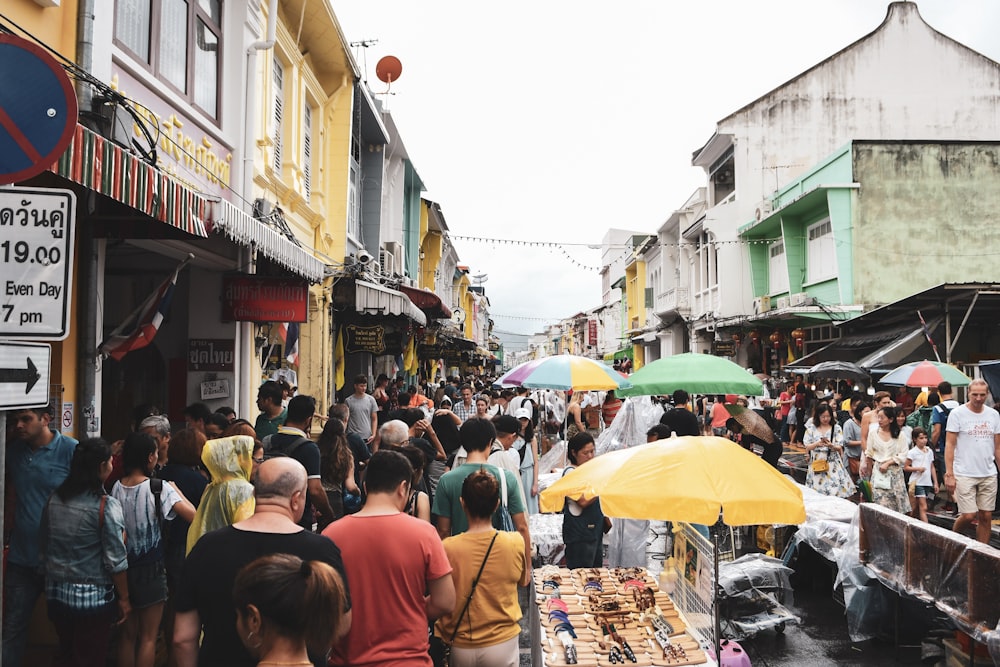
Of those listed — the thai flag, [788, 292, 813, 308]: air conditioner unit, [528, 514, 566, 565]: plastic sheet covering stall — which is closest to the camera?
[528, 514, 566, 565]: plastic sheet covering stall

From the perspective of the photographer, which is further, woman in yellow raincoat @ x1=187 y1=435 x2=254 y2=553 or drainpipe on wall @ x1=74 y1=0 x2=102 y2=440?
drainpipe on wall @ x1=74 y1=0 x2=102 y2=440

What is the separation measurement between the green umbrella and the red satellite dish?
40.0 feet

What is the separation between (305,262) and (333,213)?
18.6ft

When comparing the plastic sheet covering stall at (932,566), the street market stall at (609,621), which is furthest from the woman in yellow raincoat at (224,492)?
the plastic sheet covering stall at (932,566)

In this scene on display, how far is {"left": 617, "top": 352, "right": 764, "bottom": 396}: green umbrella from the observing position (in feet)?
30.9

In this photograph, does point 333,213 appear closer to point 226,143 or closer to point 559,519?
point 226,143

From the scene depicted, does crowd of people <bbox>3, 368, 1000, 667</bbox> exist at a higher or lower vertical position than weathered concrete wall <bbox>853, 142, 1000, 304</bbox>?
lower

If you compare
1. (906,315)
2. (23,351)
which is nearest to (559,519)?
(23,351)

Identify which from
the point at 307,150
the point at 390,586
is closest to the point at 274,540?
the point at 390,586

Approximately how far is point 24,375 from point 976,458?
8706mm

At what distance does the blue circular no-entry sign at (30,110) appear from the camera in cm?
307

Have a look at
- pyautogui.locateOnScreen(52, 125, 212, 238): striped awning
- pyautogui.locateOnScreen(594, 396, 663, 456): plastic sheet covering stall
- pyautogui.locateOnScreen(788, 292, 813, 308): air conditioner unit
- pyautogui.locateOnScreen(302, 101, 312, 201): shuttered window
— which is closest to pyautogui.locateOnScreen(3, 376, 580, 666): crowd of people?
pyautogui.locateOnScreen(52, 125, 212, 238): striped awning

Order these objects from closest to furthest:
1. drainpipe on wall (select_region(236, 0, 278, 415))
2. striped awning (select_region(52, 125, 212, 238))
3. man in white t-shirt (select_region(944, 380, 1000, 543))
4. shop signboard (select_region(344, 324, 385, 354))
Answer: striped awning (select_region(52, 125, 212, 238)) < man in white t-shirt (select_region(944, 380, 1000, 543)) < drainpipe on wall (select_region(236, 0, 278, 415)) < shop signboard (select_region(344, 324, 385, 354))

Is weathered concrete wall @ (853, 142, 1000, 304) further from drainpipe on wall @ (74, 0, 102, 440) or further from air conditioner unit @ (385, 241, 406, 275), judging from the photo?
drainpipe on wall @ (74, 0, 102, 440)
